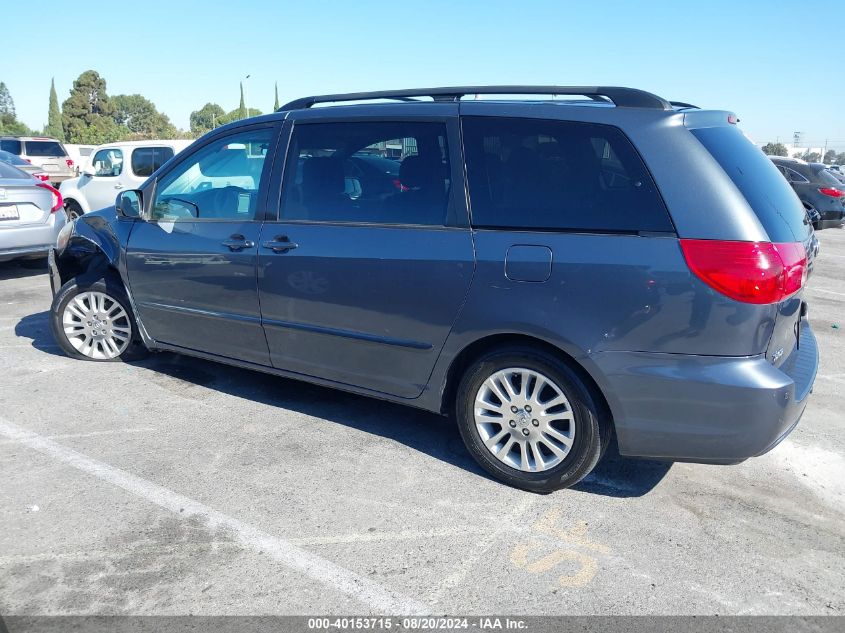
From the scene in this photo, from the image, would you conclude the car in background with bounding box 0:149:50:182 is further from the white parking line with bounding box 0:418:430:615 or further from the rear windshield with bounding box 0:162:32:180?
the white parking line with bounding box 0:418:430:615

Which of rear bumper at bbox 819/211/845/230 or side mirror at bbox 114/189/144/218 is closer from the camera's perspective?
side mirror at bbox 114/189/144/218

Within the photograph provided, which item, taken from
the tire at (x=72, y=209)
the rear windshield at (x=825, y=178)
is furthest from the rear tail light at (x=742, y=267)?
the rear windshield at (x=825, y=178)

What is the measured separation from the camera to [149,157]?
1134cm

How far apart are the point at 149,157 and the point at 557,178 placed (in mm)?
9727

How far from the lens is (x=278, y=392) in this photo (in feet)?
15.8

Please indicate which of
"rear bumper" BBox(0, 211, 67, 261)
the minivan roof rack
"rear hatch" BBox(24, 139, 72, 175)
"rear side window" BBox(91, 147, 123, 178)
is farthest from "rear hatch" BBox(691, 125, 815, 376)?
"rear hatch" BBox(24, 139, 72, 175)

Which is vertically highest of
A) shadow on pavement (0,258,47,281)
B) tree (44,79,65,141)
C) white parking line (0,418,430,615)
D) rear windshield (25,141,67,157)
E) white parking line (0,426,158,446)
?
tree (44,79,65,141)

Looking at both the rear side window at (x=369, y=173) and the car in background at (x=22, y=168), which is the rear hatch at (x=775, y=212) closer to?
the rear side window at (x=369, y=173)

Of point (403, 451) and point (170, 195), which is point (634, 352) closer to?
point (403, 451)

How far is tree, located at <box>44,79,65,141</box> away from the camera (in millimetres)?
75938

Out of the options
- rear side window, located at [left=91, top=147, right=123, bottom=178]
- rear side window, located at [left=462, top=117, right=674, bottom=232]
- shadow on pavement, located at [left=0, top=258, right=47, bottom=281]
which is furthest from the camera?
rear side window, located at [left=91, top=147, right=123, bottom=178]

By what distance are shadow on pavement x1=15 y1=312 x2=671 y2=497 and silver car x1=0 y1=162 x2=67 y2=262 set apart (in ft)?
8.87

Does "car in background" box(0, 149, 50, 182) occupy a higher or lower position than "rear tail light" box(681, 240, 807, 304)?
higher

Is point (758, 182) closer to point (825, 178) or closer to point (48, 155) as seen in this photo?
point (825, 178)
